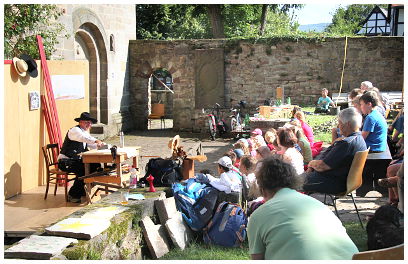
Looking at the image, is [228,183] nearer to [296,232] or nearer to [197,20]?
[296,232]

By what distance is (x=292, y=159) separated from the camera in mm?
6352

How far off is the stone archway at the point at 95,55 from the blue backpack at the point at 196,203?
9878 millimetres

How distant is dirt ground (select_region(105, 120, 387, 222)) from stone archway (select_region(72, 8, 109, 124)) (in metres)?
1.03

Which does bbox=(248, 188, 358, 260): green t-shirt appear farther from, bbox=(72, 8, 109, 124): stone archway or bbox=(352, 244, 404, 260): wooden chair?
bbox=(72, 8, 109, 124): stone archway

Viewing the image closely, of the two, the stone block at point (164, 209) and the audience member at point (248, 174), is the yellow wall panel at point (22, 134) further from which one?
the audience member at point (248, 174)

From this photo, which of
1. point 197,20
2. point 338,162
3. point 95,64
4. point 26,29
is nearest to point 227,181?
point 338,162

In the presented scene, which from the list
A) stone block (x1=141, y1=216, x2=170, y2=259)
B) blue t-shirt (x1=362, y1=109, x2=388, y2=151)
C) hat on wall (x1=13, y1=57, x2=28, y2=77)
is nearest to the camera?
stone block (x1=141, y1=216, x2=170, y2=259)

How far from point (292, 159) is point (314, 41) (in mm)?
12918

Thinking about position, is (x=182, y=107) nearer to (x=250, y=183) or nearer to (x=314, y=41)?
(x=314, y=41)

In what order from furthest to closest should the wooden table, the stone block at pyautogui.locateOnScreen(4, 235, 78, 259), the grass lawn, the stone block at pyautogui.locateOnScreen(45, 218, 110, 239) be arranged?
the wooden table → the grass lawn → the stone block at pyautogui.locateOnScreen(45, 218, 110, 239) → the stone block at pyautogui.locateOnScreen(4, 235, 78, 259)

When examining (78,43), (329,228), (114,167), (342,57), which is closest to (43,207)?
(114,167)

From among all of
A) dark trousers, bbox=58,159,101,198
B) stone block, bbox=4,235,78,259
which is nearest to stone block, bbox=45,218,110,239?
stone block, bbox=4,235,78,259

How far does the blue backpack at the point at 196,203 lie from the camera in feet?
20.5

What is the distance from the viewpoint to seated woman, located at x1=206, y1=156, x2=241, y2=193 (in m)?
6.45
